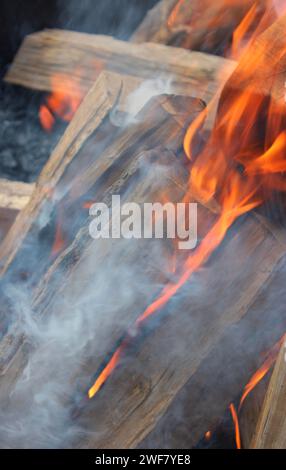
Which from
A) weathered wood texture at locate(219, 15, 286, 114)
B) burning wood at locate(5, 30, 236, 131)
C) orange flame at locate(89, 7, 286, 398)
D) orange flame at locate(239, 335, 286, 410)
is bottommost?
orange flame at locate(239, 335, 286, 410)

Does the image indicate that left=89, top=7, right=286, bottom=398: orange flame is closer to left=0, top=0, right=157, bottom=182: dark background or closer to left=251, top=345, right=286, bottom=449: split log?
left=251, top=345, right=286, bottom=449: split log

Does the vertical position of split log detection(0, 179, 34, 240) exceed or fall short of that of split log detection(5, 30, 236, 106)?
it falls short

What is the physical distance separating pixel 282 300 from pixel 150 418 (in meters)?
0.49

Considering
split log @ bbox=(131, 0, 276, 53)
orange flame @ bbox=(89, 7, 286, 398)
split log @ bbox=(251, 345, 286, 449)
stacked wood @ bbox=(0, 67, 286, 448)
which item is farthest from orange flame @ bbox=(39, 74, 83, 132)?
split log @ bbox=(251, 345, 286, 449)

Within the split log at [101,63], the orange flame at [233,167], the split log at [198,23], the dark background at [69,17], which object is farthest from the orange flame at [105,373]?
the dark background at [69,17]

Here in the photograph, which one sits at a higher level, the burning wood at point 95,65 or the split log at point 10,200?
the burning wood at point 95,65

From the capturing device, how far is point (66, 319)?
1684 mm

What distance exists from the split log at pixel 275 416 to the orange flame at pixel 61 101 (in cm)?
177

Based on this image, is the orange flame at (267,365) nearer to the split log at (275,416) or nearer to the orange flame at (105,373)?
the split log at (275,416)

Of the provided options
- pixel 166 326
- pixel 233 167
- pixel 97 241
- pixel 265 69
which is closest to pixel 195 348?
pixel 166 326

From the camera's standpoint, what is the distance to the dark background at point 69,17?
3184 mm

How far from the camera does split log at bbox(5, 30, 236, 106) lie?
2770 millimetres

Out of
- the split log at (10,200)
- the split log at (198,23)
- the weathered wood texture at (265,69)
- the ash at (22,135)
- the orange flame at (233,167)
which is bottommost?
the ash at (22,135)

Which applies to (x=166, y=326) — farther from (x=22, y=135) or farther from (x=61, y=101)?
(x=22, y=135)
